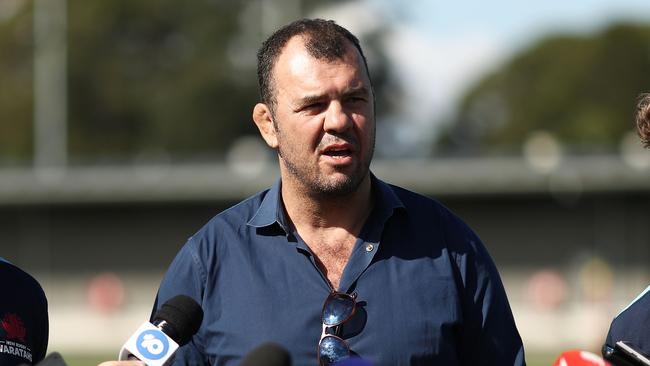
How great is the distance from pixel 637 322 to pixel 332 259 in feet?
3.71

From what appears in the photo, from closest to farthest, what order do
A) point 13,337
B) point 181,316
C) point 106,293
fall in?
1. point 181,316
2. point 13,337
3. point 106,293

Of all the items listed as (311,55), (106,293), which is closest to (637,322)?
(311,55)

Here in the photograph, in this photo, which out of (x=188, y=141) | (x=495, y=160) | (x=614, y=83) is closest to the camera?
(x=495, y=160)

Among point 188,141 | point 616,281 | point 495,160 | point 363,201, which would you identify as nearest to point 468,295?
point 363,201

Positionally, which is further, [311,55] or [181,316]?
[311,55]

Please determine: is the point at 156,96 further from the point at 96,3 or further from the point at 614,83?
the point at 614,83

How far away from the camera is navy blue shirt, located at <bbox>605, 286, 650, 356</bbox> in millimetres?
4914

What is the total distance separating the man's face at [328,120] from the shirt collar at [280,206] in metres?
0.19

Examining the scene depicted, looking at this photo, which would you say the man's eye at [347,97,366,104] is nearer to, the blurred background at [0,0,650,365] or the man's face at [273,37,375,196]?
the man's face at [273,37,375,196]

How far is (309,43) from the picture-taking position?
5.04 metres

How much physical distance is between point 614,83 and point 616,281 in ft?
96.5

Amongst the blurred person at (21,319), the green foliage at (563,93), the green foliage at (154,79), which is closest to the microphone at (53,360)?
the blurred person at (21,319)

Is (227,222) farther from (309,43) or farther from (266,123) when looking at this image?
(309,43)

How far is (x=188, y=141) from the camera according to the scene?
2354 inches
